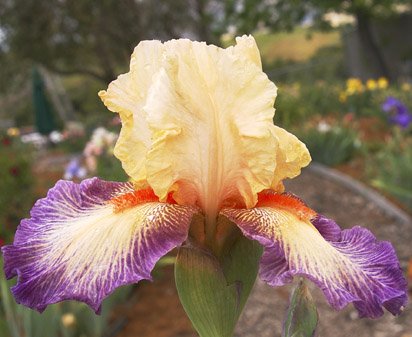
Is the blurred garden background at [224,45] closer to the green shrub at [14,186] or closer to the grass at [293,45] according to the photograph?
the green shrub at [14,186]

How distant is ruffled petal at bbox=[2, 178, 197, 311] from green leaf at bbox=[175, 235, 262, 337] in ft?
0.17

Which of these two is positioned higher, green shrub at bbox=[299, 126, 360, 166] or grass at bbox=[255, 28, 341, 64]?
green shrub at bbox=[299, 126, 360, 166]

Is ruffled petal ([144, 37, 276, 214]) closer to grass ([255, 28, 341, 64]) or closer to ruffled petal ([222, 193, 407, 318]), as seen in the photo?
ruffled petal ([222, 193, 407, 318])

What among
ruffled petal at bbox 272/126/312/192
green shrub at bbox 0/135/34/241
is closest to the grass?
green shrub at bbox 0/135/34/241

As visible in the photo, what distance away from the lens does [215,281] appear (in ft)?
2.25

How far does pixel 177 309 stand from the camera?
377 centimetres

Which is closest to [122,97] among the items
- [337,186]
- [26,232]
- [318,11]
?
[26,232]

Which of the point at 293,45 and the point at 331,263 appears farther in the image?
the point at 293,45

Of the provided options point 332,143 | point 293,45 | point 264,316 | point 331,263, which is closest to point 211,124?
point 331,263

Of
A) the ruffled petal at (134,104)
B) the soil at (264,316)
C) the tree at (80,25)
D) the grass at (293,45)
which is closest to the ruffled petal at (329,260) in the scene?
the ruffled petal at (134,104)

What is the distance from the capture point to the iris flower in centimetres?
62

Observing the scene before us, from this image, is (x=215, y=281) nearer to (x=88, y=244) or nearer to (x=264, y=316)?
(x=88, y=244)

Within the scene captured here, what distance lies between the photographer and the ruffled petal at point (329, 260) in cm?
62

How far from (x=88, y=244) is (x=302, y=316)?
288mm
